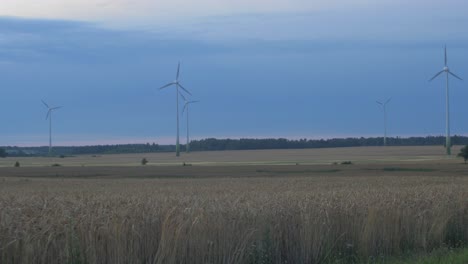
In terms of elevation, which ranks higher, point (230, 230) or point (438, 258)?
point (230, 230)

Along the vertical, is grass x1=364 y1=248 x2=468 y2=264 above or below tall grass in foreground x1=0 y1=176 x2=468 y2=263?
below

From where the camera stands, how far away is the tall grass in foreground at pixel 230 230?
1305 cm

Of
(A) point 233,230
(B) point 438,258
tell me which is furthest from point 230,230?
(B) point 438,258

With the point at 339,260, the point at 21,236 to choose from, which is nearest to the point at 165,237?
the point at 21,236

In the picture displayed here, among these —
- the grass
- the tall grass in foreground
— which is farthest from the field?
the grass

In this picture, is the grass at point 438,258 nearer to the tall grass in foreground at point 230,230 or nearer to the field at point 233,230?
the field at point 233,230

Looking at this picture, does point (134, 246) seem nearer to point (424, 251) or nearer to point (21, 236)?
point (21, 236)

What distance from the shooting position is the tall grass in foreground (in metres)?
13.0

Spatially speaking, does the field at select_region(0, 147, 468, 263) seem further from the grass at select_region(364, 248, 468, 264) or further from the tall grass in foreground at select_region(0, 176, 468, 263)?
the grass at select_region(364, 248, 468, 264)

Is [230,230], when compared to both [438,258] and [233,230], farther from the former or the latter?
[438,258]

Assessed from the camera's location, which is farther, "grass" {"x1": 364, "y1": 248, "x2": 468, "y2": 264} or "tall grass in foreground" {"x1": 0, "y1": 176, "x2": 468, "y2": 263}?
"grass" {"x1": 364, "y1": 248, "x2": 468, "y2": 264}

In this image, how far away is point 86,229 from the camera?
13352 mm

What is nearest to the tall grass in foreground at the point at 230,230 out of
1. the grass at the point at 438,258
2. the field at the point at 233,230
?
the field at the point at 233,230

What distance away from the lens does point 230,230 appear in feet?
49.4
